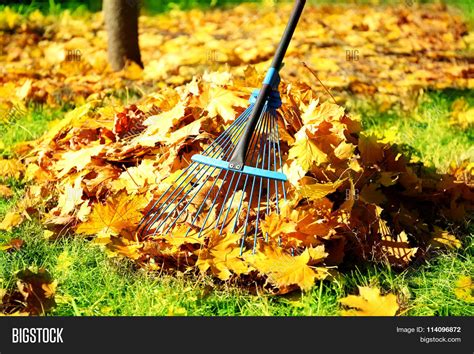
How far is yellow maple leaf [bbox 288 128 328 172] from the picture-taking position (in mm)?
2783

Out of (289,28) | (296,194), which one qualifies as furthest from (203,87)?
(296,194)

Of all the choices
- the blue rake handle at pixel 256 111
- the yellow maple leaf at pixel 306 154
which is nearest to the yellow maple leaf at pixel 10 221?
the blue rake handle at pixel 256 111

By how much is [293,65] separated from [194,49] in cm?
79

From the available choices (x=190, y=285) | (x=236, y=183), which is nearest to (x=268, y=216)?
(x=236, y=183)

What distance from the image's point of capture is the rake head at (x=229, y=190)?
108 inches

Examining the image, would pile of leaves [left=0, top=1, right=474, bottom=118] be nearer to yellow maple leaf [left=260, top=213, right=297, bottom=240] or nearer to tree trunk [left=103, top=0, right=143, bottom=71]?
tree trunk [left=103, top=0, right=143, bottom=71]

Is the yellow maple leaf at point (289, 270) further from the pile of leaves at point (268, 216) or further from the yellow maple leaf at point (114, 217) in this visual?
the yellow maple leaf at point (114, 217)

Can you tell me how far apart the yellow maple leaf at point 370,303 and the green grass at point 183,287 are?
6cm

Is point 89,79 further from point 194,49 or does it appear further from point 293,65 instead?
point 293,65

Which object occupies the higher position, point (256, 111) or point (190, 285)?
point (256, 111)

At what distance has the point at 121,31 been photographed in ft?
16.8

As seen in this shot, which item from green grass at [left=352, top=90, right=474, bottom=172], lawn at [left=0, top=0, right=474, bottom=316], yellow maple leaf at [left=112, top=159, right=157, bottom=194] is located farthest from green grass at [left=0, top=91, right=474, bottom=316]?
green grass at [left=352, top=90, right=474, bottom=172]

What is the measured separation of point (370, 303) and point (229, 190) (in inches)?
26.5

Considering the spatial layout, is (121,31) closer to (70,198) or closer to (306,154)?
(70,198)
